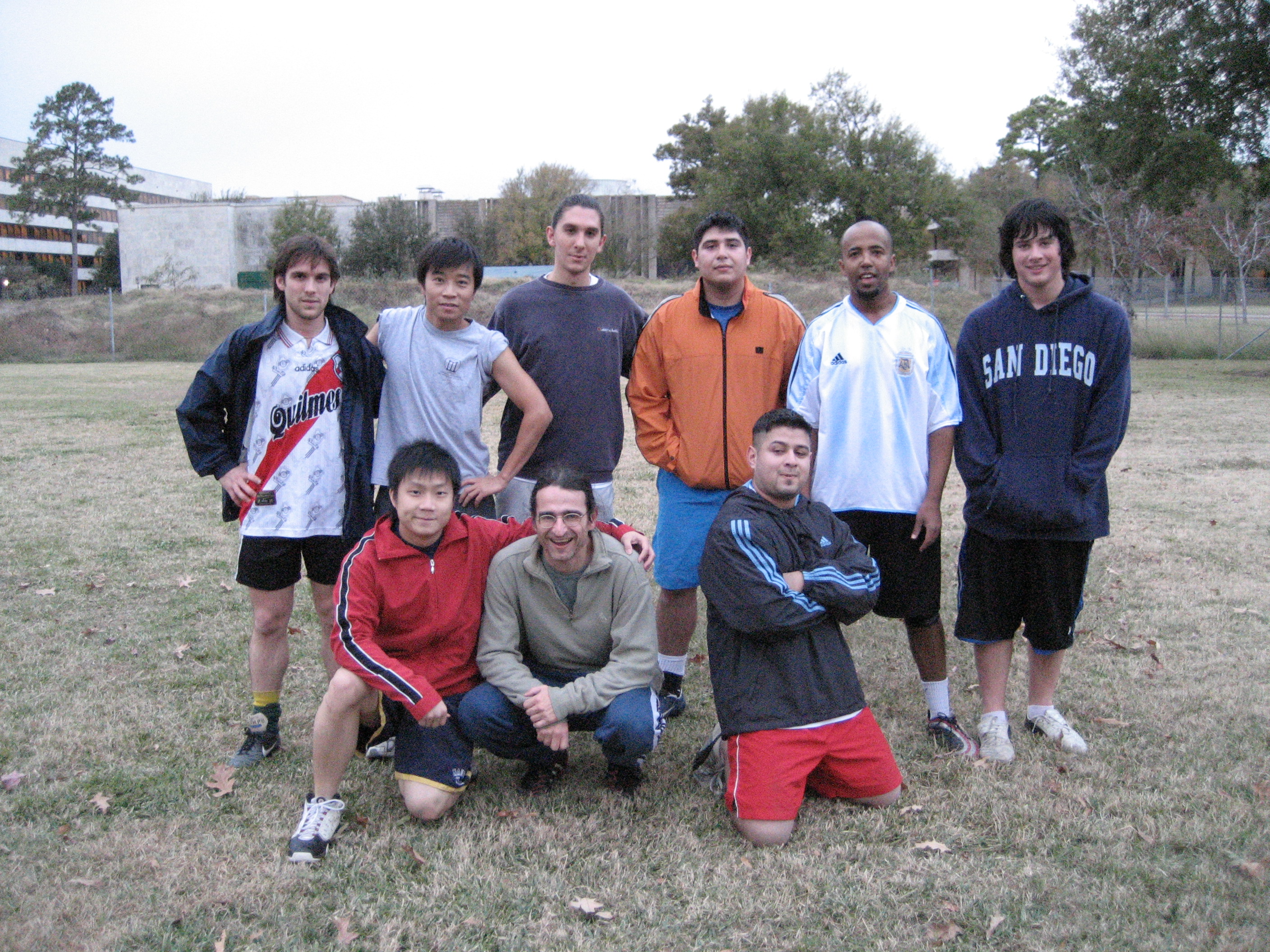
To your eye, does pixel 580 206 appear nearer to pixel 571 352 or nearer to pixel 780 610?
pixel 571 352

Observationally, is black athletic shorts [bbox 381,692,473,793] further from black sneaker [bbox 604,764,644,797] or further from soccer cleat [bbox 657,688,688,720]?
soccer cleat [bbox 657,688,688,720]

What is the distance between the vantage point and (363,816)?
3.51 meters

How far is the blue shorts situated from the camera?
4.30 m

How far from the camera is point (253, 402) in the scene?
3818 mm

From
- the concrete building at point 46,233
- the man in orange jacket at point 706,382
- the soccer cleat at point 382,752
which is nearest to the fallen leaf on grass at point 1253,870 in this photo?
the man in orange jacket at point 706,382

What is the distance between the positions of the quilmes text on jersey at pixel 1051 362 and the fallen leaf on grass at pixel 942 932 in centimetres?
198

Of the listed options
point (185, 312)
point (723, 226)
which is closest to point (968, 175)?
point (185, 312)

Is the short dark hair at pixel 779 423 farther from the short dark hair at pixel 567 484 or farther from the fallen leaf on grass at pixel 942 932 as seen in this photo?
the fallen leaf on grass at pixel 942 932

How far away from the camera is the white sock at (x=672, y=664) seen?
455 cm

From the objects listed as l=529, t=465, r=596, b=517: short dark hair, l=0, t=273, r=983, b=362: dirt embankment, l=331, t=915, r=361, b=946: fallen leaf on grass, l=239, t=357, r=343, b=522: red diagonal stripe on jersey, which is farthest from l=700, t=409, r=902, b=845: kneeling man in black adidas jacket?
l=0, t=273, r=983, b=362: dirt embankment

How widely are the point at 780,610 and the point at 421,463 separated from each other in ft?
4.30

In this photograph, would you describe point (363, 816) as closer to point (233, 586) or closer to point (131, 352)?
point (233, 586)

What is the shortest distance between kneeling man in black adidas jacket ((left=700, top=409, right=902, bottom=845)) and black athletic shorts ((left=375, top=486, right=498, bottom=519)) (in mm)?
997

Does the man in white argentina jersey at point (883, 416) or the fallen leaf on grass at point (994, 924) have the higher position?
the man in white argentina jersey at point (883, 416)
